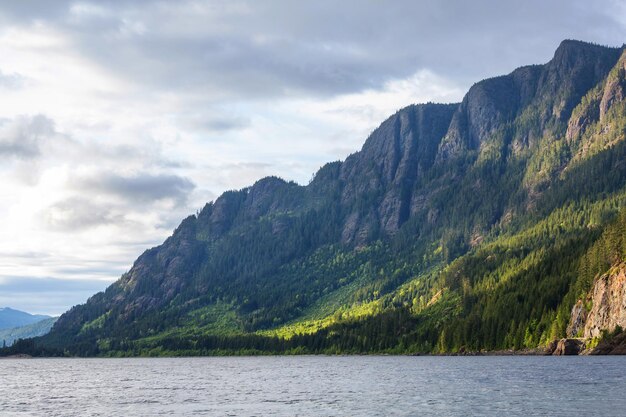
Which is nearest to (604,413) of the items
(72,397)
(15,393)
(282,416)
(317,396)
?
(282,416)

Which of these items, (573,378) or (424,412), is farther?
(573,378)

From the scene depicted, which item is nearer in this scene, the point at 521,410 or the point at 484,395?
the point at 521,410

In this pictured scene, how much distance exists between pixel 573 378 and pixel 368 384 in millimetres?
35680

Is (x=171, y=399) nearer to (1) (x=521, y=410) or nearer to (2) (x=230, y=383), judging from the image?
(2) (x=230, y=383)

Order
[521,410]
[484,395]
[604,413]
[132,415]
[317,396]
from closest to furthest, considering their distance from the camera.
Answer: [604,413], [521,410], [132,415], [484,395], [317,396]

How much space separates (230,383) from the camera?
142625mm

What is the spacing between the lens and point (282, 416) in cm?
8075

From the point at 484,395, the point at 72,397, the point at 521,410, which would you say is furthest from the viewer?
the point at 72,397

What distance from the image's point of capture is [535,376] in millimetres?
127062

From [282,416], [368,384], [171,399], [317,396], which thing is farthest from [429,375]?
[282,416]

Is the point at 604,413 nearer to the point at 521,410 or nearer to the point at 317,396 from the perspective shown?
the point at 521,410

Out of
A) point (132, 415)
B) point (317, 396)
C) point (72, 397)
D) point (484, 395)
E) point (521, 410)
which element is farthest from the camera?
point (72, 397)

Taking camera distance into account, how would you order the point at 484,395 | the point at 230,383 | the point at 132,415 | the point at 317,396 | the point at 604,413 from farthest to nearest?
the point at 230,383 < the point at 317,396 < the point at 484,395 < the point at 132,415 < the point at 604,413

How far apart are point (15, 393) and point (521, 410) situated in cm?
9478
